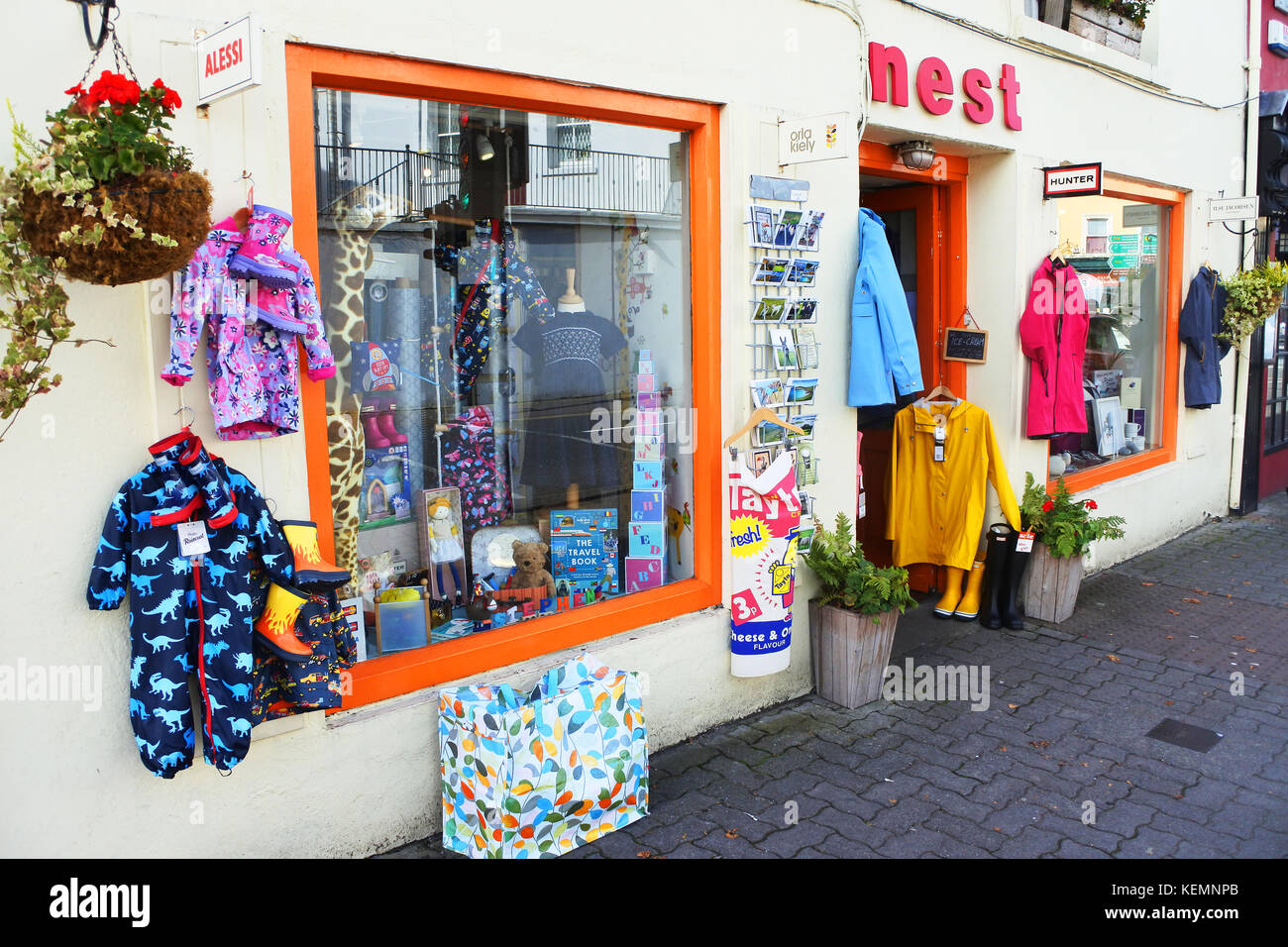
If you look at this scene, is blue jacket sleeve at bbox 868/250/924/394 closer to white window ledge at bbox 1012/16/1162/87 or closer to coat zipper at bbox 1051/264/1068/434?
coat zipper at bbox 1051/264/1068/434

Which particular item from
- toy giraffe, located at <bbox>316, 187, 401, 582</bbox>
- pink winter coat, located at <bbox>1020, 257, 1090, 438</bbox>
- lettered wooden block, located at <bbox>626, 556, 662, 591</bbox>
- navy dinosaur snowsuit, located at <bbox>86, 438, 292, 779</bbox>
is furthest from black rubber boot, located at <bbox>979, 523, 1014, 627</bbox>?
navy dinosaur snowsuit, located at <bbox>86, 438, 292, 779</bbox>

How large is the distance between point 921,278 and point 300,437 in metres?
4.69

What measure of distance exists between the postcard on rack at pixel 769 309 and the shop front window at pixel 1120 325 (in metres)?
3.32

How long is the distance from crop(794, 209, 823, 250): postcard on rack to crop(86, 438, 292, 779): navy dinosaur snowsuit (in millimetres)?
3011

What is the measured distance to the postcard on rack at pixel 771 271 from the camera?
4.93 metres

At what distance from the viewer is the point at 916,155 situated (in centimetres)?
601

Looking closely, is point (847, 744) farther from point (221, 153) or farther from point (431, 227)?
point (221, 153)

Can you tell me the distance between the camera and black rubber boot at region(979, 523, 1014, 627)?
640 centimetres

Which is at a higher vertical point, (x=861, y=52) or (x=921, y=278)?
(x=861, y=52)

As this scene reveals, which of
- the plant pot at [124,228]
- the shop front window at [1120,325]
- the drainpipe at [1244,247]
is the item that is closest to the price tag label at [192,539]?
the plant pot at [124,228]

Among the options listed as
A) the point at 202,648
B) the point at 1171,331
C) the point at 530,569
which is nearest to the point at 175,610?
the point at 202,648

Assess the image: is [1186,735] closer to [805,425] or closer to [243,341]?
[805,425]
